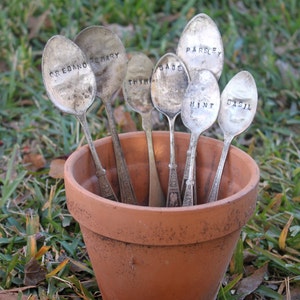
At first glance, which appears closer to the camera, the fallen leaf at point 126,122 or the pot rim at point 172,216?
the pot rim at point 172,216

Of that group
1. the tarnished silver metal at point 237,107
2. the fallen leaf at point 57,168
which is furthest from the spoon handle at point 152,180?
the fallen leaf at point 57,168

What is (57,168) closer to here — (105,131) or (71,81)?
(105,131)

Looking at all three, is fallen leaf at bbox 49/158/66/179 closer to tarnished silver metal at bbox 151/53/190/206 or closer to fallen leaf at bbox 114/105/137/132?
fallen leaf at bbox 114/105/137/132

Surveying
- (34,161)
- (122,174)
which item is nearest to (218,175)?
(122,174)

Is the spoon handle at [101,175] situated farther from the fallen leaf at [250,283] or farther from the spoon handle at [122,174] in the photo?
the fallen leaf at [250,283]

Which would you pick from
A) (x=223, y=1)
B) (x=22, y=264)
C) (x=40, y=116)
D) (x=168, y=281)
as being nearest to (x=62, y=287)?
(x=22, y=264)

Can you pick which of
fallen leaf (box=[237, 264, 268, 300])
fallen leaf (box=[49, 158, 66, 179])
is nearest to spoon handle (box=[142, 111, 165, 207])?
fallen leaf (box=[237, 264, 268, 300])
